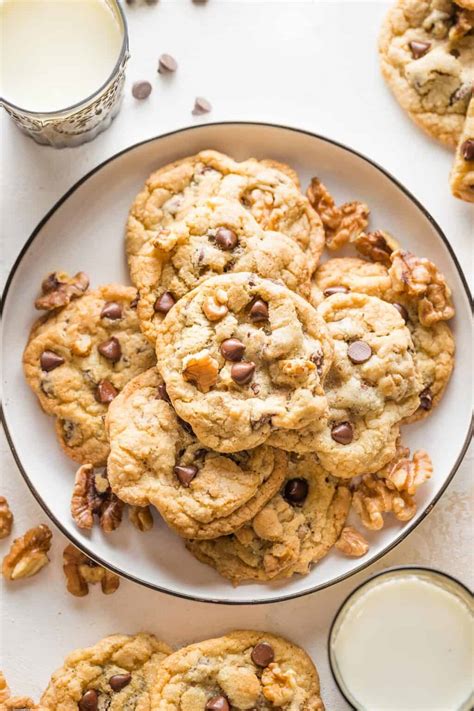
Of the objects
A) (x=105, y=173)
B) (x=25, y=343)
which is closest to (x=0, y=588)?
(x=25, y=343)

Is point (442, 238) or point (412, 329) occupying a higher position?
point (442, 238)

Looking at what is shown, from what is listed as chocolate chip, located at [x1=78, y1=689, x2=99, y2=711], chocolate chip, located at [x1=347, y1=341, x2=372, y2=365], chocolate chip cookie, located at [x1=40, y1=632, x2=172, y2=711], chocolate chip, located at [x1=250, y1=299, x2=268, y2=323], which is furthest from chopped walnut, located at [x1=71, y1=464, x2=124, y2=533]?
chocolate chip, located at [x1=347, y1=341, x2=372, y2=365]

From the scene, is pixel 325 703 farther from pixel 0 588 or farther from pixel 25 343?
pixel 25 343

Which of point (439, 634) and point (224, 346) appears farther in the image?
point (439, 634)

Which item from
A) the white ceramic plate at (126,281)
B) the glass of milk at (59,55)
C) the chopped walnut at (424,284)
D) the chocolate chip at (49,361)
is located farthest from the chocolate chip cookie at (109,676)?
the glass of milk at (59,55)

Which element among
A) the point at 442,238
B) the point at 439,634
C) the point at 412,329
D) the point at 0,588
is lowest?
the point at 0,588

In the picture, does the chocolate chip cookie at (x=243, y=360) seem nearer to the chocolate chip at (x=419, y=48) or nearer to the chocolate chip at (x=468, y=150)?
the chocolate chip at (x=468, y=150)

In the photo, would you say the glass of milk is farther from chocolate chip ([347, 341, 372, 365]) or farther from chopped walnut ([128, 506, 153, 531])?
chopped walnut ([128, 506, 153, 531])
